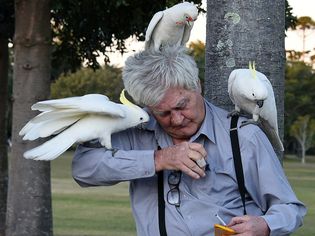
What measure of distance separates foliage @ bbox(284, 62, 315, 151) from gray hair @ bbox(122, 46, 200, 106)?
60613 millimetres

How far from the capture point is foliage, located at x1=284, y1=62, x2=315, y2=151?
64.4 metres

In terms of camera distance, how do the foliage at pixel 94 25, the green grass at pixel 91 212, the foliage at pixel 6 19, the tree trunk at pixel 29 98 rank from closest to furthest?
the tree trunk at pixel 29 98 → the foliage at pixel 94 25 → the foliage at pixel 6 19 → the green grass at pixel 91 212

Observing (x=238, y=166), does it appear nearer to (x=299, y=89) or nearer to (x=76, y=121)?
(x=76, y=121)

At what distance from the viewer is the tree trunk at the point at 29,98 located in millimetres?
10250

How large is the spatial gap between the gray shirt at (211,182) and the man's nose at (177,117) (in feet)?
0.35

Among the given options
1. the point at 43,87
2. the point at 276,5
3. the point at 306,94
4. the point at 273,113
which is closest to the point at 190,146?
the point at 273,113

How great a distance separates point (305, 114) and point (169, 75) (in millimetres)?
64829

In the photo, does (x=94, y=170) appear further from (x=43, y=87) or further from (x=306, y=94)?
(x=306, y=94)

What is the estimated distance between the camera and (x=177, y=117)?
3545 mm

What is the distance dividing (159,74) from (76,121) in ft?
1.39

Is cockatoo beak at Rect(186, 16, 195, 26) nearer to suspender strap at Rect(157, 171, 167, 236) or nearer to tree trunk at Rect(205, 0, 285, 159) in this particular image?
tree trunk at Rect(205, 0, 285, 159)

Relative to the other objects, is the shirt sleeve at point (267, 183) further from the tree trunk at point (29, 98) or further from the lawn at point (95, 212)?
the lawn at point (95, 212)

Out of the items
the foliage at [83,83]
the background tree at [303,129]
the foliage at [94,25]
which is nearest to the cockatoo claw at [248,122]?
the foliage at [94,25]

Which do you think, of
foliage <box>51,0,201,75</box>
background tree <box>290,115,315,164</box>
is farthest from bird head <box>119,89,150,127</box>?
background tree <box>290,115,315,164</box>
